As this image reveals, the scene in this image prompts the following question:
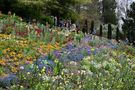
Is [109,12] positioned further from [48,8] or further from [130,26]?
[130,26]

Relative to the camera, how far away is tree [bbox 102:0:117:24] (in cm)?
4828

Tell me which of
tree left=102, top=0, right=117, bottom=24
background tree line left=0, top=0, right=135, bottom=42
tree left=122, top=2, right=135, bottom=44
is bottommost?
tree left=102, top=0, right=117, bottom=24

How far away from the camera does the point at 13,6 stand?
1019 inches

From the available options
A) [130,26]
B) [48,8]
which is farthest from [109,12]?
[130,26]

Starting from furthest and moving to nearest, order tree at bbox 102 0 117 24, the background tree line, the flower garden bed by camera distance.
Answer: tree at bbox 102 0 117 24
the background tree line
the flower garden bed

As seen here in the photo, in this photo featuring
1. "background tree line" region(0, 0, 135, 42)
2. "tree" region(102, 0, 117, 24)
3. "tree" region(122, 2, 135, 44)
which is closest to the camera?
"background tree line" region(0, 0, 135, 42)

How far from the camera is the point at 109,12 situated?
161 feet

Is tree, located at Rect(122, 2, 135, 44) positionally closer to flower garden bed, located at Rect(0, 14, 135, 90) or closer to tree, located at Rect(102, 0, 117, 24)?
flower garden bed, located at Rect(0, 14, 135, 90)

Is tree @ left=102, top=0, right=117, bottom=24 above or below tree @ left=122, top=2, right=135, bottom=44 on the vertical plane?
below

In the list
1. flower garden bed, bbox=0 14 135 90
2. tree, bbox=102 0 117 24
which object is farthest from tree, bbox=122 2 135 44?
tree, bbox=102 0 117 24

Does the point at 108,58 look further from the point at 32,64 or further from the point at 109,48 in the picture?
the point at 32,64

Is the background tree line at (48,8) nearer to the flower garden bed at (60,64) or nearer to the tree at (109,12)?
the flower garden bed at (60,64)

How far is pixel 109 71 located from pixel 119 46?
203 inches

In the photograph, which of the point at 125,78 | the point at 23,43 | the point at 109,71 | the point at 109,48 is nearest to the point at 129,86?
the point at 125,78
